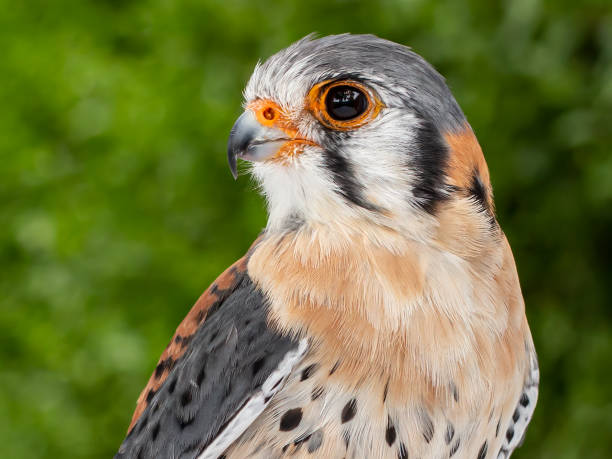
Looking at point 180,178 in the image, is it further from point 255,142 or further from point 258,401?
point 258,401

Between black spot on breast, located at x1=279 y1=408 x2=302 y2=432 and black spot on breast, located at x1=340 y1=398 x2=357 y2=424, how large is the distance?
0.12m

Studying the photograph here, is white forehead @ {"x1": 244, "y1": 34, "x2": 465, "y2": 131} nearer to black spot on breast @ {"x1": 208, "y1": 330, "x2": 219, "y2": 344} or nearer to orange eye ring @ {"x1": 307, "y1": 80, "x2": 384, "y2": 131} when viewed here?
orange eye ring @ {"x1": 307, "y1": 80, "x2": 384, "y2": 131}

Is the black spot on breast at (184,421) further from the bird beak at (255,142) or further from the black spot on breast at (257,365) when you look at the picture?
the bird beak at (255,142)

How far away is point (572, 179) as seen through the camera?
354 cm

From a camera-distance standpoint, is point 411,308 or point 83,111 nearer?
point 411,308

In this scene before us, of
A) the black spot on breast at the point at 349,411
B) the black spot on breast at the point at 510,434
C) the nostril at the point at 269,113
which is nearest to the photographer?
the black spot on breast at the point at 349,411

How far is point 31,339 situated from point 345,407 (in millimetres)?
2611

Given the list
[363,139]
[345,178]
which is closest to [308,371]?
[345,178]

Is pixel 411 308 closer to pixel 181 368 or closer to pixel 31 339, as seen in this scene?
pixel 181 368

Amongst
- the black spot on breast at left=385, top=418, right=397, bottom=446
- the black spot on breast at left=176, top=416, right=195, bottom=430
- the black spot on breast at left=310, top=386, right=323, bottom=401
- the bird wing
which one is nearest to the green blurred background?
the bird wing

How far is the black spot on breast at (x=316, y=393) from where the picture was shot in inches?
83.6

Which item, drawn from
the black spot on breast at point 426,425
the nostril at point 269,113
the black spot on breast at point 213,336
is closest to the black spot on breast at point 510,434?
the black spot on breast at point 426,425

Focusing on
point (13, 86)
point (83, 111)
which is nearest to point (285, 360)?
point (83, 111)

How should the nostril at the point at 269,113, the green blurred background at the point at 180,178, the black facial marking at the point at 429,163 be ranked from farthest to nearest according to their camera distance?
the green blurred background at the point at 180,178 → the nostril at the point at 269,113 → the black facial marking at the point at 429,163
